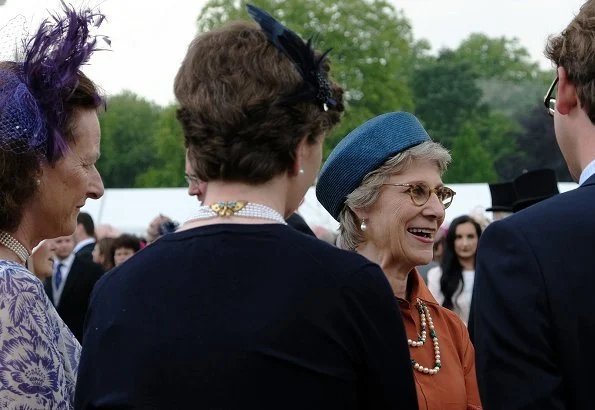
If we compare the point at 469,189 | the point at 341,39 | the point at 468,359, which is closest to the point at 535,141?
the point at 341,39

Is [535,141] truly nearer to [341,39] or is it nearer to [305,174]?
[341,39]

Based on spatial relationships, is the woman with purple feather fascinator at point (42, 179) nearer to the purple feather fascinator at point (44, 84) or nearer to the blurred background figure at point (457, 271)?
the purple feather fascinator at point (44, 84)

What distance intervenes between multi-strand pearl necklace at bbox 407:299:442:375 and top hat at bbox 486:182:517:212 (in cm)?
563

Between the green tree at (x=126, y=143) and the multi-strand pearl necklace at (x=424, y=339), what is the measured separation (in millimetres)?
66669

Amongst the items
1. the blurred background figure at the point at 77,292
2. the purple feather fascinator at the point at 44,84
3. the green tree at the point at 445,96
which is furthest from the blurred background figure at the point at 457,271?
the green tree at the point at 445,96

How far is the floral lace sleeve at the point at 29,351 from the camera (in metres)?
2.76

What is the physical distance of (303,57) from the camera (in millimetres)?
2381

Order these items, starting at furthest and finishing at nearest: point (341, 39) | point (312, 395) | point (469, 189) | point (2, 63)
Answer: point (341, 39) → point (469, 189) → point (2, 63) → point (312, 395)

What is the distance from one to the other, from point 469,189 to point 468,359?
1692 cm

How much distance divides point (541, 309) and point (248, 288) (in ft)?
2.31

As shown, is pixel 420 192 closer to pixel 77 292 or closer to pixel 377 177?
pixel 377 177

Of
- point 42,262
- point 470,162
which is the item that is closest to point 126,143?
point 470,162

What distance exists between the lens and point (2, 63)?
3080 millimetres

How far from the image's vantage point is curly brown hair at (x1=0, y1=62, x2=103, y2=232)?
2967mm
